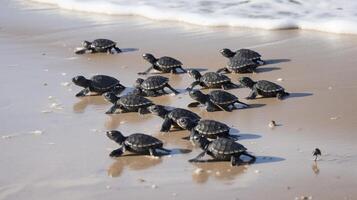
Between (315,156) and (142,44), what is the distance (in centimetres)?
581

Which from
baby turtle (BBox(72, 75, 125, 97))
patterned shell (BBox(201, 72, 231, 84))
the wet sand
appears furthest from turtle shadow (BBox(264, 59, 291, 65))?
baby turtle (BBox(72, 75, 125, 97))

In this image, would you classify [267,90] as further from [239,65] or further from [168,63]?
[168,63]

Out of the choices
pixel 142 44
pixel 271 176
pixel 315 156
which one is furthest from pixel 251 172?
pixel 142 44

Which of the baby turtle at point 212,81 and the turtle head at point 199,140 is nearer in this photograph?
the turtle head at point 199,140

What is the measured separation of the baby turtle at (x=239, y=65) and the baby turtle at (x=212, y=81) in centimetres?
64

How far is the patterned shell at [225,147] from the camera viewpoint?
19.3 ft

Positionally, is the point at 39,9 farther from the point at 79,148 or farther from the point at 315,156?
the point at 315,156

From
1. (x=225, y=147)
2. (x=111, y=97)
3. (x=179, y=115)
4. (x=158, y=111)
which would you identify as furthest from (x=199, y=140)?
(x=111, y=97)

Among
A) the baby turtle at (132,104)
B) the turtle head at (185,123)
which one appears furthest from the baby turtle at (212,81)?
the turtle head at (185,123)

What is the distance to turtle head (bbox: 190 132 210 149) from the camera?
620 centimetres

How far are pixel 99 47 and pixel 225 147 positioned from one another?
523 centimetres

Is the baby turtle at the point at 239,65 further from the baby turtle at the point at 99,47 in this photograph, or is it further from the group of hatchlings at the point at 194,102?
the baby turtle at the point at 99,47

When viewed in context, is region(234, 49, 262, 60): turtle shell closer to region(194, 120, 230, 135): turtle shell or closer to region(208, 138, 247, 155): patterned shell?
region(194, 120, 230, 135): turtle shell

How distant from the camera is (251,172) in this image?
5.79 meters
